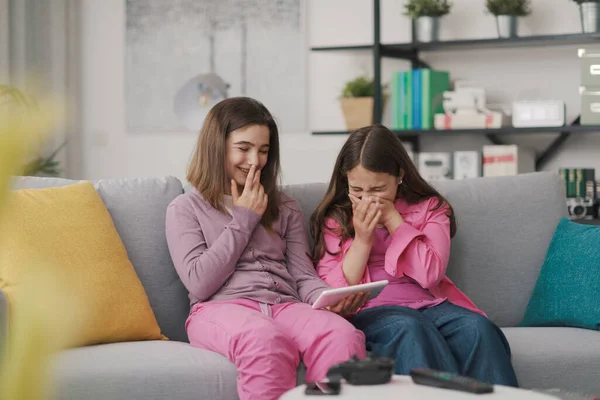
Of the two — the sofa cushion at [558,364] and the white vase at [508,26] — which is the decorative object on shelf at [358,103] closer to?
the white vase at [508,26]

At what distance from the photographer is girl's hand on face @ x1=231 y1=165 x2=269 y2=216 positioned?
203cm

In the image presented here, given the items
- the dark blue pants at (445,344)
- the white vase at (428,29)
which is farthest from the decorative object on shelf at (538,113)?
the dark blue pants at (445,344)

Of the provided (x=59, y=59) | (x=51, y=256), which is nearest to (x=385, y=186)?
(x=51, y=256)

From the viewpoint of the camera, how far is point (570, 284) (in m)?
2.16

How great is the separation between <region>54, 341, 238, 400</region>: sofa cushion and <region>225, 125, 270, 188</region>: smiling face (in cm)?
55

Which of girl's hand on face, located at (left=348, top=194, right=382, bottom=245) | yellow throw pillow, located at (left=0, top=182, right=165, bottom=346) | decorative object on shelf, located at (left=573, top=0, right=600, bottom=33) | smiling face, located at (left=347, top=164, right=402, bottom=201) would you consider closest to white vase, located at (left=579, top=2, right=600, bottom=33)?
decorative object on shelf, located at (left=573, top=0, right=600, bottom=33)

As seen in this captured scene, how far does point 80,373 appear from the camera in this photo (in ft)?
5.60

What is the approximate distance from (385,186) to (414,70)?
193cm

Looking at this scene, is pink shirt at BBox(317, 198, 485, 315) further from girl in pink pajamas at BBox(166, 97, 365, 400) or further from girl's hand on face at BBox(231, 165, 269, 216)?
girl's hand on face at BBox(231, 165, 269, 216)

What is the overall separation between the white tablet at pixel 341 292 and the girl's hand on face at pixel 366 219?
8.8 inches

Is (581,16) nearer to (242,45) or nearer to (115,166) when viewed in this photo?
(242,45)

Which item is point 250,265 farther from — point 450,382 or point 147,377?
point 450,382

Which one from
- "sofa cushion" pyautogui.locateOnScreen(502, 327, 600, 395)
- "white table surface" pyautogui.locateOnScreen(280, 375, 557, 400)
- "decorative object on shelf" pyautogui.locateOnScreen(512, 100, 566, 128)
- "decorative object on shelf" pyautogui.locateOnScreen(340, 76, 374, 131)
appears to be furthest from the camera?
"decorative object on shelf" pyautogui.locateOnScreen(340, 76, 374, 131)

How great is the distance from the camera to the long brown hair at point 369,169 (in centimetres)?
213
